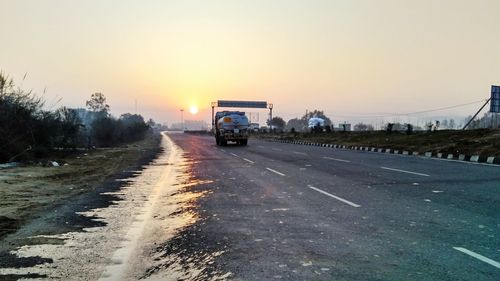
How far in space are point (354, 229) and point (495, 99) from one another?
113 ft

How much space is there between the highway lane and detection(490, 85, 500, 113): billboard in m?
26.2

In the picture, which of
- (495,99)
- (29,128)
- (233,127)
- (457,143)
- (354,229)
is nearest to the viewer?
(354,229)

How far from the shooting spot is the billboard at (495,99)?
35281 millimetres

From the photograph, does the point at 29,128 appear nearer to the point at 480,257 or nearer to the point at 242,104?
the point at 480,257

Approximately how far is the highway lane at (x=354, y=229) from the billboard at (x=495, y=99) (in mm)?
26167

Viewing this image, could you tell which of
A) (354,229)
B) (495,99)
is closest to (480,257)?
(354,229)

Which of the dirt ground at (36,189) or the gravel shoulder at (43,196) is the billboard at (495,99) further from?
the dirt ground at (36,189)

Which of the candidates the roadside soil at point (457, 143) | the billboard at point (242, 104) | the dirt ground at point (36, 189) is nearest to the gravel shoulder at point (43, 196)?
the dirt ground at point (36, 189)

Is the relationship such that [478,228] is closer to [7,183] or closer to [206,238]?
[206,238]

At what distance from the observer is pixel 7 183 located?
42.1 feet

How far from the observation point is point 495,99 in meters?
35.6

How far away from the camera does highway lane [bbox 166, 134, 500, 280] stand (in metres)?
4.94

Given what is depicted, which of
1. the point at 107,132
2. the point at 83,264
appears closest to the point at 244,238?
the point at 83,264

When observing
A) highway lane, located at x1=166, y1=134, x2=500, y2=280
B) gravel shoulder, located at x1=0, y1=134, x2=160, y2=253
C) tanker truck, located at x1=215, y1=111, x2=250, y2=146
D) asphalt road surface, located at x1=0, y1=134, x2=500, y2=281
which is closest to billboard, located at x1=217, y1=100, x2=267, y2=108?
tanker truck, located at x1=215, y1=111, x2=250, y2=146
